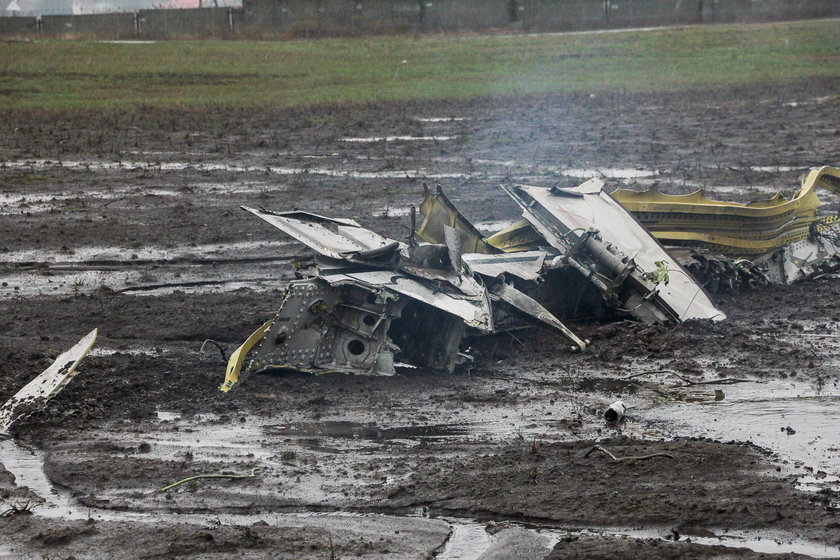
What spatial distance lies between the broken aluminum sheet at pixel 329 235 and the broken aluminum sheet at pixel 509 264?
925 millimetres

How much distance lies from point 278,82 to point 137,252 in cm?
2091

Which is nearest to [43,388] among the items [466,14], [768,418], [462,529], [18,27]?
[462,529]

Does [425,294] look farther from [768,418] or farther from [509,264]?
[768,418]

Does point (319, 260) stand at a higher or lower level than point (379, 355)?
higher

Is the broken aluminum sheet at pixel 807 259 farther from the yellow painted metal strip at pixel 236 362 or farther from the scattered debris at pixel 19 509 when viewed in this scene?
the scattered debris at pixel 19 509

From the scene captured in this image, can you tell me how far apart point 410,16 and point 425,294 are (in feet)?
143

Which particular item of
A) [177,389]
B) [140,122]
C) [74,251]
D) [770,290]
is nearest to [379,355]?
[177,389]

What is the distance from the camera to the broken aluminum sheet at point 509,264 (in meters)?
11.4

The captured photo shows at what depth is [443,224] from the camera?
501 inches

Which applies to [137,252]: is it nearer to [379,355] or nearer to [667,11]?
[379,355]

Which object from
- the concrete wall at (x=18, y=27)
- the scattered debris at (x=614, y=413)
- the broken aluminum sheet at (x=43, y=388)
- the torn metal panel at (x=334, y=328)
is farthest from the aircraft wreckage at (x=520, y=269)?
the concrete wall at (x=18, y=27)

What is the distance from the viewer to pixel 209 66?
38.8 metres

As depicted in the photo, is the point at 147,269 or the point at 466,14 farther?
the point at 466,14

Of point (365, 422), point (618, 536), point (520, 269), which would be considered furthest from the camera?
point (520, 269)
